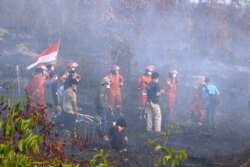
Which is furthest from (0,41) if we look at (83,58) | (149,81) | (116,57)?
(149,81)

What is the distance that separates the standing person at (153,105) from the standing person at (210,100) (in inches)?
70.9

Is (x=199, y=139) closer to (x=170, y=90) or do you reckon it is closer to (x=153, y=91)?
(x=153, y=91)

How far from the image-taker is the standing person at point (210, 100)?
12055 millimetres

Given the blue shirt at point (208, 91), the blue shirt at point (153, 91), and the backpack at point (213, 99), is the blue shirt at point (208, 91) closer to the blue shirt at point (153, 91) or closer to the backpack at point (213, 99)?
the backpack at point (213, 99)

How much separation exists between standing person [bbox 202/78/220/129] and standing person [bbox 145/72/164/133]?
180 cm

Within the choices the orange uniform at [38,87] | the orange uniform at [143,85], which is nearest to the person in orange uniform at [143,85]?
the orange uniform at [143,85]

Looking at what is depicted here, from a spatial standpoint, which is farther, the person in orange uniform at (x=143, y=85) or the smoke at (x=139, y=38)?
the smoke at (x=139, y=38)

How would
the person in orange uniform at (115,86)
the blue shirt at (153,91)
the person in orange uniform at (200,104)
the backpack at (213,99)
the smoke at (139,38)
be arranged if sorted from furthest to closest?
the smoke at (139,38)
the person in orange uniform at (200,104)
the backpack at (213,99)
the person in orange uniform at (115,86)
the blue shirt at (153,91)

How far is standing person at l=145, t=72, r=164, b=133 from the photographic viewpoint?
432 inches

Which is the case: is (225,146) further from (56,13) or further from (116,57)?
(56,13)

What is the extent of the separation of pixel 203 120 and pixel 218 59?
22.4ft

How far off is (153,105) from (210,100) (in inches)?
78.4

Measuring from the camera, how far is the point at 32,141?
1923 mm

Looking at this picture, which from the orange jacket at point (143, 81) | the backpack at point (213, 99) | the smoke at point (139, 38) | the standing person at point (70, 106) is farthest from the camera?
the smoke at point (139, 38)
